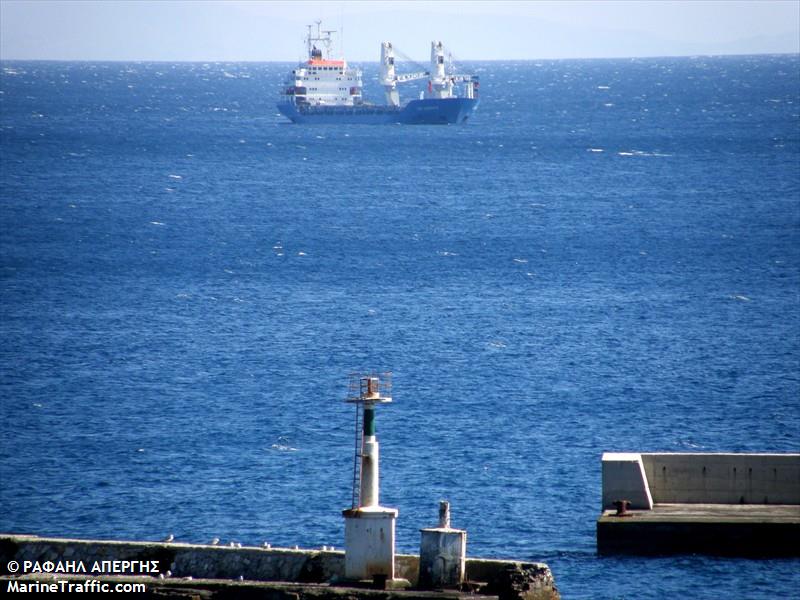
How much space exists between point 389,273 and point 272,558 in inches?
2568

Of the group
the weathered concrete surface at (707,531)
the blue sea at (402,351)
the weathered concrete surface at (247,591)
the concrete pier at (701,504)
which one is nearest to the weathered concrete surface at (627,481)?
the concrete pier at (701,504)

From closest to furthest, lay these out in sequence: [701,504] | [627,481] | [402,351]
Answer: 1. [627,481]
2. [701,504]
3. [402,351]

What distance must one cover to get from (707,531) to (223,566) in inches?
560

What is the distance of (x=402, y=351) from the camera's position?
219ft

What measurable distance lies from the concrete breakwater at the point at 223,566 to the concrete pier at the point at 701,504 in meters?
10.6

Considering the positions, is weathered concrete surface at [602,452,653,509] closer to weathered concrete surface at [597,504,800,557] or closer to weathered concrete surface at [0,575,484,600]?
weathered concrete surface at [597,504,800,557]

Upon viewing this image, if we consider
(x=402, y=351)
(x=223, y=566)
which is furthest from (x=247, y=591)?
(x=402, y=351)

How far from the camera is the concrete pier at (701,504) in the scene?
35.8 meters

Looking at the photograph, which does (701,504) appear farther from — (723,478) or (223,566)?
(223,566)

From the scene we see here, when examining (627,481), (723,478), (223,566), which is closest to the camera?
(223,566)

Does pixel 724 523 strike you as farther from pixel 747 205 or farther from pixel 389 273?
pixel 747 205

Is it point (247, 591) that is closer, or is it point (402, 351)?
point (247, 591)

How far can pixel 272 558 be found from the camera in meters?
26.3

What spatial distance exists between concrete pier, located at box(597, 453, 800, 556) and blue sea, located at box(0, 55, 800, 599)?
53cm
